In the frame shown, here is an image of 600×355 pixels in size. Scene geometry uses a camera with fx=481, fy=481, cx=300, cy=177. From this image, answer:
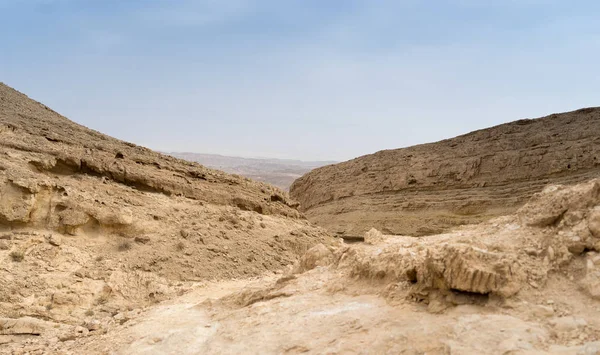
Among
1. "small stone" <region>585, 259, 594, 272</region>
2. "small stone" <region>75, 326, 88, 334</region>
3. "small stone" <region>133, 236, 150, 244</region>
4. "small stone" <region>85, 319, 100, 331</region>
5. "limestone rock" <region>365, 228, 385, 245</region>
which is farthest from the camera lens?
"small stone" <region>133, 236, 150, 244</region>

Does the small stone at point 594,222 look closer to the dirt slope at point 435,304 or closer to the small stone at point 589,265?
the dirt slope at point 435,304

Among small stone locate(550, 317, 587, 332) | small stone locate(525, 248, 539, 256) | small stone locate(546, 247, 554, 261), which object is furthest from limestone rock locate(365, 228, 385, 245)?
small stone locate(550, 317, 587, 332)

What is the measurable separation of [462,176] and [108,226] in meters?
12.2

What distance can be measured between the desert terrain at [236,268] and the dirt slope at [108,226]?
29 mm

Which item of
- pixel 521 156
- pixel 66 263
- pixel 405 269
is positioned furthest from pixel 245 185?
pixel 521 156

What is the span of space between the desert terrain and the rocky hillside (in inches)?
40.1

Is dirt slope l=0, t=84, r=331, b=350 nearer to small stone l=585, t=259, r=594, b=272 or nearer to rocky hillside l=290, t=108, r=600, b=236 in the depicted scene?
small stone l=585, t=259, r=594, b=272

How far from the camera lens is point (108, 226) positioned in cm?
843

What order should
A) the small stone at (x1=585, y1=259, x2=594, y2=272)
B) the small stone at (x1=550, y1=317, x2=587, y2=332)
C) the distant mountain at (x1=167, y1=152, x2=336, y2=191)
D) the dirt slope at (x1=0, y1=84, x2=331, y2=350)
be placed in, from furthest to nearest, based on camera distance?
the distant mountain at (x1=167, y1=152, x2=336, y2=191) < the dirt slope at (x1=0, y1=84, x2=331, y2=350) < the small stone at (x1=585, y1=259, x2=594, y2=272) < the small stone at (x1=550, y1=317, x2=587, y2=332)

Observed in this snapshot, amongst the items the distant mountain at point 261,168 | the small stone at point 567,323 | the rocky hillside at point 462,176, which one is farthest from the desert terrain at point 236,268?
the distant mountain at point 261,168

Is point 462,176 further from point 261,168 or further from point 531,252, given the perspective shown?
point 261,168

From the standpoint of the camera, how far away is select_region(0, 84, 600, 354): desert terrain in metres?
3.60

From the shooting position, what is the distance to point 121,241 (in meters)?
8.44

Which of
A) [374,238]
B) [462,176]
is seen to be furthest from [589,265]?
[462,176]
